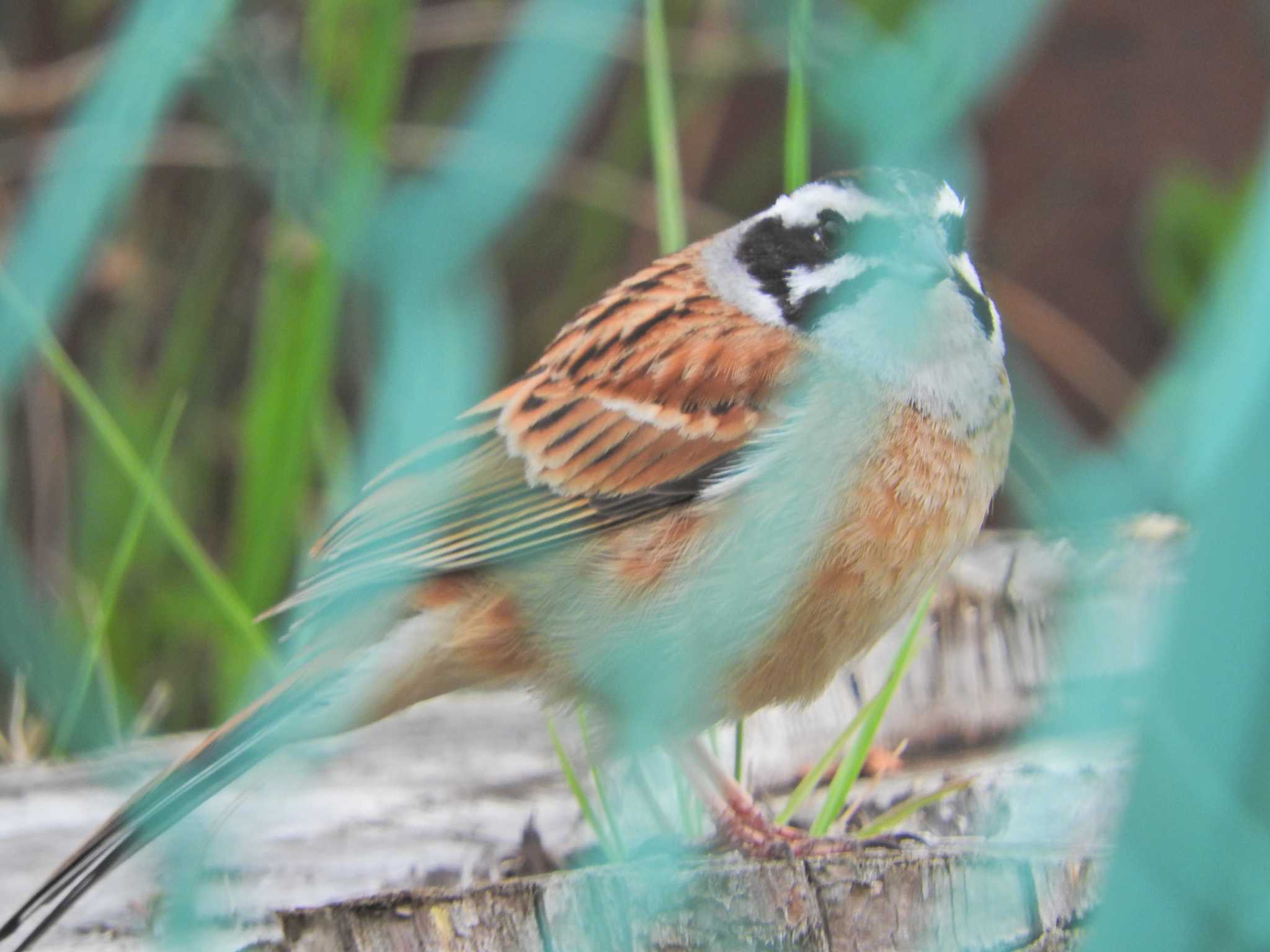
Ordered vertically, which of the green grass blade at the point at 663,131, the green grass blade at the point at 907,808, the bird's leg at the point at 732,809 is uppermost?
the green grass blade at the point at 663,131

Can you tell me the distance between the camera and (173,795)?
178 cm

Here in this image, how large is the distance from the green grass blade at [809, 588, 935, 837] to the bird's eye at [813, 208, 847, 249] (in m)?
0.46

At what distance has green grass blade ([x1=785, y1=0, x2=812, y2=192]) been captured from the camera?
69.5 inches

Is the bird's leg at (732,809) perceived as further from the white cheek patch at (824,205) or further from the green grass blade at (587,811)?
the white cheek patch at (824,205)

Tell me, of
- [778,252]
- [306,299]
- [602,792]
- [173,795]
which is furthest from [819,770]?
[306,299]

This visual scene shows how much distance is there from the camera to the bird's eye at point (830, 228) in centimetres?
204

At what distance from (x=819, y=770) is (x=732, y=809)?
0.15 m

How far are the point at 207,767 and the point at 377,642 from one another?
315 mm

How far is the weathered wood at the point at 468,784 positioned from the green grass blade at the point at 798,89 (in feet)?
2.71

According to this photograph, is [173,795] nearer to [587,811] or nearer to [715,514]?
[587,811]

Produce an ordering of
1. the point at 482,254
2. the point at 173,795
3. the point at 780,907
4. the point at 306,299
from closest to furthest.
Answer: the point at 780,907 < the point at 173,795 < the point at 306,299 < the point at 482,254

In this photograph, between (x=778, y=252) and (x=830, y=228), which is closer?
(x=830, y=228)

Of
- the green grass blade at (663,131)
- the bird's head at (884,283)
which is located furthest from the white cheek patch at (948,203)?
the green grass blade at (663,131)

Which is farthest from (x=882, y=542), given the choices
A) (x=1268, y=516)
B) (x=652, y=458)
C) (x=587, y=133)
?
(x=587, y=133)
